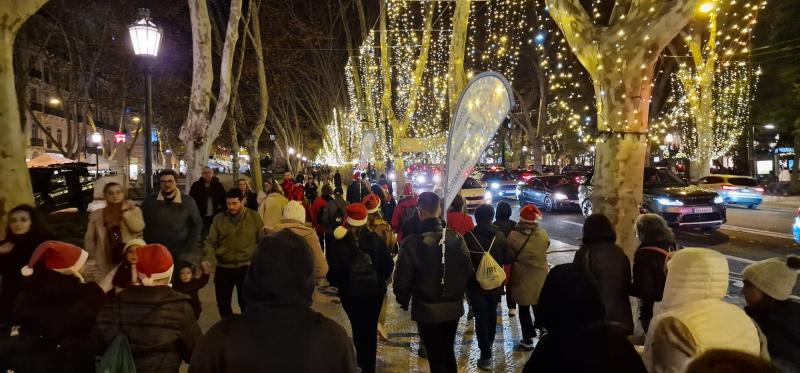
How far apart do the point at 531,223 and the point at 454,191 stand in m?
1.03

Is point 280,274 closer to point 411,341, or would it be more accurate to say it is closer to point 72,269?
point 72,269

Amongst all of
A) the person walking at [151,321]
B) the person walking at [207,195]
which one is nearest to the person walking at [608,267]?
the person walking at [151,321]

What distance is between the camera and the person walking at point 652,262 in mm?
4324

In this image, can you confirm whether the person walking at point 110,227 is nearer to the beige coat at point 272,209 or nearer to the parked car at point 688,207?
the beige coat at point 272,209

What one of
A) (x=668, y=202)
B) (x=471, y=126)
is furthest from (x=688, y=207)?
(x=471, y=126)

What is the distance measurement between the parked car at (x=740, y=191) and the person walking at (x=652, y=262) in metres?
19.0

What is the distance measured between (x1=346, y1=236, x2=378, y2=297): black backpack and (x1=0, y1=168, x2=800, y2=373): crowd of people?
1 centimetres

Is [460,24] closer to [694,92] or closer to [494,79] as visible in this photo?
[494,79]

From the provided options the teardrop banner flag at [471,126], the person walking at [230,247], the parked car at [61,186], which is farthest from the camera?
the parked car at [61,186]

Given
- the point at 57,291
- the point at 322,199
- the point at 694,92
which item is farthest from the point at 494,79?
the point at 694,92

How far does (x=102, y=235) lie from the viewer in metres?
5.38

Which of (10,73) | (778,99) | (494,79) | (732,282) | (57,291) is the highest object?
(778,99)

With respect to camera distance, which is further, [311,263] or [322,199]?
[322,199]

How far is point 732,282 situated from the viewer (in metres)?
8.31
